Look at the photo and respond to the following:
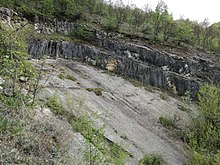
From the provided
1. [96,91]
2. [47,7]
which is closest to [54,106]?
[96,91]

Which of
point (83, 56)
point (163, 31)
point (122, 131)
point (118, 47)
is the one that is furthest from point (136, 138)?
point (163, 31)

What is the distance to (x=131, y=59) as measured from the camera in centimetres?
2347

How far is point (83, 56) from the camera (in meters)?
21.2

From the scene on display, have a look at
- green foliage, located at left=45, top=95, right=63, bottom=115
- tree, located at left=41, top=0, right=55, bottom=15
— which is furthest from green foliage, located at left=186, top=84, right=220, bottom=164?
tree, located at left=41, top=0, right=55, bottom=15

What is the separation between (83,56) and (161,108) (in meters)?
9.66

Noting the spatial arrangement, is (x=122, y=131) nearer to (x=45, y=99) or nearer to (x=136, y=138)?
(x=136, y=138)

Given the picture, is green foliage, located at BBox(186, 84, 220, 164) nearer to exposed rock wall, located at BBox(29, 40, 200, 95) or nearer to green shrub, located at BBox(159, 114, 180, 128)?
green shrub, located at BBox(159, 114, 180, 128)

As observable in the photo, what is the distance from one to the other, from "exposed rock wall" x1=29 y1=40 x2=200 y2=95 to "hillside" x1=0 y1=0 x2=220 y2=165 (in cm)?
11

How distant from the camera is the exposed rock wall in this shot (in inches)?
794

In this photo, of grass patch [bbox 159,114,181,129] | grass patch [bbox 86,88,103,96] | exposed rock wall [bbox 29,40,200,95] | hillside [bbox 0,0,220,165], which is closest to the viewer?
hillside [bbox 0,0,220,165]

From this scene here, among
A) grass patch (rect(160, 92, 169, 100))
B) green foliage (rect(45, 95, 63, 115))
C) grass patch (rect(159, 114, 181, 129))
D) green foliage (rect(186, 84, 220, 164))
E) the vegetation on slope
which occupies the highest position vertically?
the vegetation on slope

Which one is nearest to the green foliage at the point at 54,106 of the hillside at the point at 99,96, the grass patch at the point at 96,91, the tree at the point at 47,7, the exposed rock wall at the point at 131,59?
the hillside at the point at 99,96

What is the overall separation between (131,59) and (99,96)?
9.90 metres

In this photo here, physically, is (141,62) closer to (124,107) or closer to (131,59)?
(131,59)
